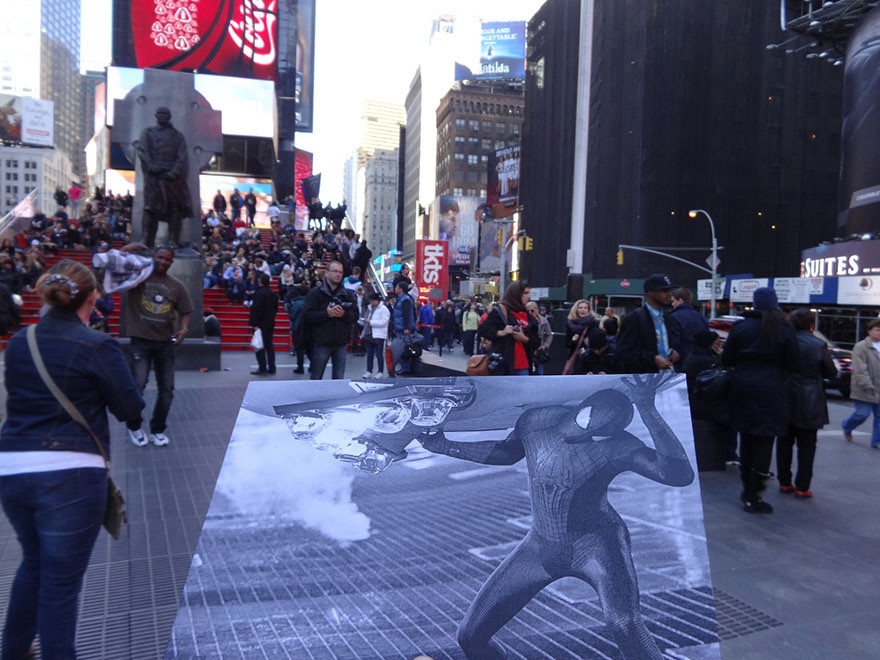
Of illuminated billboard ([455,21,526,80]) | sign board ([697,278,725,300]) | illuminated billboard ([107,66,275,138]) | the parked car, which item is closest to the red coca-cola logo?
illuminated billboard ([107,66,275,138])

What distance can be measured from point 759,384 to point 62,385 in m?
5.04

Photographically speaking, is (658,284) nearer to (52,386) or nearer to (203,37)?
(52,386)

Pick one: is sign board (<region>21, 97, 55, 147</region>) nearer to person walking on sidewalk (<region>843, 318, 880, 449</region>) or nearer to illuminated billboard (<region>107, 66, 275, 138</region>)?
illuminated billboard (<region>107, 66, 275, 138</region>)

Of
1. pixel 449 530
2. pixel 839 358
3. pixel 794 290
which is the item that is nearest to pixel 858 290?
pixel 794 290

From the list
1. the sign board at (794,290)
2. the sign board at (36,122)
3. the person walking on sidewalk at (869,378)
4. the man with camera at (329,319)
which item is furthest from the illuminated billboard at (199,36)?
the sign board at (36,122)

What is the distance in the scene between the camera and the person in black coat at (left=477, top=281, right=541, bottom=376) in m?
7.48

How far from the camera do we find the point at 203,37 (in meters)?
46.9

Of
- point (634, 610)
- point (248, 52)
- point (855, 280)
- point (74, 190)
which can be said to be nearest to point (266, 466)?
point (634, 610)

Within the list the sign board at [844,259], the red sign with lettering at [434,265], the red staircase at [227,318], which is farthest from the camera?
the sign board at [844,259]

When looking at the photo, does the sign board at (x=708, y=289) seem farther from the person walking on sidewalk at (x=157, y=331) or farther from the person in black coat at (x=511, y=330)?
the person walking on sidewalk at (x=157, y=331)

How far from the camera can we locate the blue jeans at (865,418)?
8.39m

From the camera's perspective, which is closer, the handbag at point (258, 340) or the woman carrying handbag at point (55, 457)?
the woman carrying handbag at point (55, 457)

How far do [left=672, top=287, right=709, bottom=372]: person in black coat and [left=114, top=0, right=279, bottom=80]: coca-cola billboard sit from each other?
46862 millimetres

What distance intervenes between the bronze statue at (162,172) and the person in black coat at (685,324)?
9.37 metres
